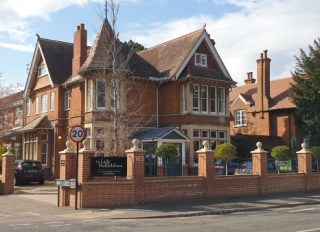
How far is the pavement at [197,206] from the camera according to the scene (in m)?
15.7

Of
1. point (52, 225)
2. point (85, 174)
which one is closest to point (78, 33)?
point (85, 174)

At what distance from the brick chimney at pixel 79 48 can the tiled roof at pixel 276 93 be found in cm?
1785

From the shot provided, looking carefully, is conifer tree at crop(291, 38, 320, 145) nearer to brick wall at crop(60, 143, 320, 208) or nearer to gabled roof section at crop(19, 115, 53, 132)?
brick wall at crop(60, 143, 320, 208)

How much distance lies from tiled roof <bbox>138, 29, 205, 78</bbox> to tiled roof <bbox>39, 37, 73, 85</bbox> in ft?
21.0

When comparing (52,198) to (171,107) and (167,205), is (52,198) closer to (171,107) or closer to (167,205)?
(167,205)

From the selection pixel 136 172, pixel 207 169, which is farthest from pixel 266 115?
pixel 136 172

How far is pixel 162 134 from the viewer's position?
29.1 metres

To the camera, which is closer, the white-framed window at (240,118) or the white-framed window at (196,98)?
the white-framed window at (196,98)

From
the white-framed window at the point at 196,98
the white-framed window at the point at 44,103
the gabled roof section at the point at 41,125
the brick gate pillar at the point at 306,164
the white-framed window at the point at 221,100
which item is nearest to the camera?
the brick gate pillar at the point at 306,164

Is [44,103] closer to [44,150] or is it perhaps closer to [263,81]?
[44,150]

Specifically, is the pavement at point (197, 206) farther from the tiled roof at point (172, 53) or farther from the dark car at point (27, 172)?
the tiled roof at point (172, 53)

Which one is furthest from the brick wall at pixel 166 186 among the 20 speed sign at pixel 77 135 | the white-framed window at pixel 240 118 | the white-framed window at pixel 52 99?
the white-framed window at pixel 240 118

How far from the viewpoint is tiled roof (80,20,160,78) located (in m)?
26.5

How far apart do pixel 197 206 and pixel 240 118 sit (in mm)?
28628
